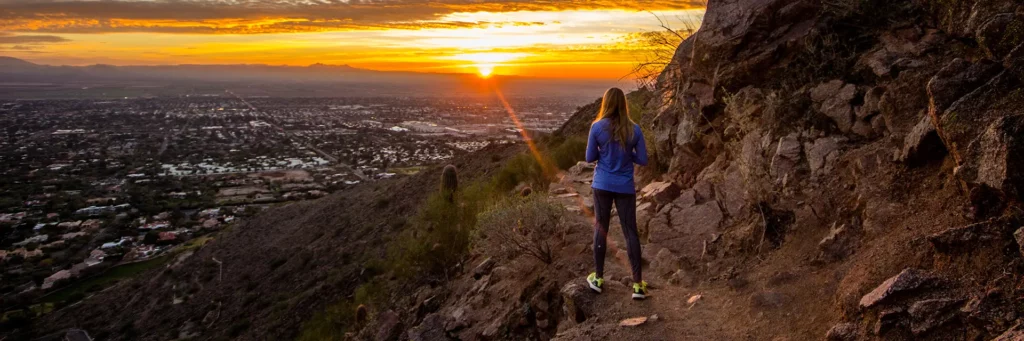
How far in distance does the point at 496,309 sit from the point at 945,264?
5.00 meters

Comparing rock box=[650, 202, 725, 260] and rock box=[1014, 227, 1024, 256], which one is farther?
rock box=[650, 202, 725, 260]

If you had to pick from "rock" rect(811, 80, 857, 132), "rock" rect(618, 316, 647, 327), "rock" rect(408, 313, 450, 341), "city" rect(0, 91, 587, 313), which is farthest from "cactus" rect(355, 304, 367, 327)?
"city" rect(0, 91, 587, 313)

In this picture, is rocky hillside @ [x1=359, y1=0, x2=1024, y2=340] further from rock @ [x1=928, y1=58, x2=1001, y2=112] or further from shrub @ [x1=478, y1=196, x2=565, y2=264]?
shrub @ [x1=478, y1=196, x2=565, y2=264]

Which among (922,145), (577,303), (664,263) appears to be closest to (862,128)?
(922,145)

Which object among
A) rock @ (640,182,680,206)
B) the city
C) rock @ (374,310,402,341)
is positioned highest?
rock @ (640,182,680,206)

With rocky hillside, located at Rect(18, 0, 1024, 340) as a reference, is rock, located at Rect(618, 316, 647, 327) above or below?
below

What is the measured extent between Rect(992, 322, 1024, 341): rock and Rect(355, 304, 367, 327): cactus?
1068 centimetres

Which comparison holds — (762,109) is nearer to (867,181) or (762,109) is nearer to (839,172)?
(839,172)

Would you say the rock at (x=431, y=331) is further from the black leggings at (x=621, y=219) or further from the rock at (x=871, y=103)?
the rock at (x=871, y=103)

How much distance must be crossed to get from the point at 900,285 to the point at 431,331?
18.5 ft

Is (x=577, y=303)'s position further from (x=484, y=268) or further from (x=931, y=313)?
(x=484, y=268)

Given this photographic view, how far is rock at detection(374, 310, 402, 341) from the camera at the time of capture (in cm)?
946

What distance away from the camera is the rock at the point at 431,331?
25.1 ft

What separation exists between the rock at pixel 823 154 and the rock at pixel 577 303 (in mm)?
2714
